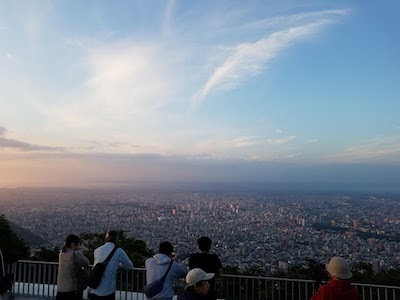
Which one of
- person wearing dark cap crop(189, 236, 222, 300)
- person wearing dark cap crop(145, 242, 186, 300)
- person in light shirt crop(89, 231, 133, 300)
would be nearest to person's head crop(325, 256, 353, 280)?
person wearing dark cap crop(189, 236, 222, 300)

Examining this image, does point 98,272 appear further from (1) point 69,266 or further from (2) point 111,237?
(1) point 69,266

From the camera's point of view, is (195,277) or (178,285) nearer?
(195,277)

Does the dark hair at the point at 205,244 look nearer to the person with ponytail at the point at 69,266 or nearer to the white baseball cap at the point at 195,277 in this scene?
the white baseball cap at the point at 195,277

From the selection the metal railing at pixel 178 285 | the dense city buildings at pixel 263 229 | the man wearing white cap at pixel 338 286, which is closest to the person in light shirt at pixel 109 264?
the metal railing at pixel 178 285

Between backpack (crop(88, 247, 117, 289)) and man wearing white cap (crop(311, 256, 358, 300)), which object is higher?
man wearing white cap (crop(311, 256, 358, 300))

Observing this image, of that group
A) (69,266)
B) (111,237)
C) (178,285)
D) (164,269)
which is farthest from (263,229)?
(164,269)

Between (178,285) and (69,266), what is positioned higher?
(69,266)

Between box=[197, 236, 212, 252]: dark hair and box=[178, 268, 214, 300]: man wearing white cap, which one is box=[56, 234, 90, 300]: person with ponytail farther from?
box=[178, 268, 214, 300]: man wearing white cap
